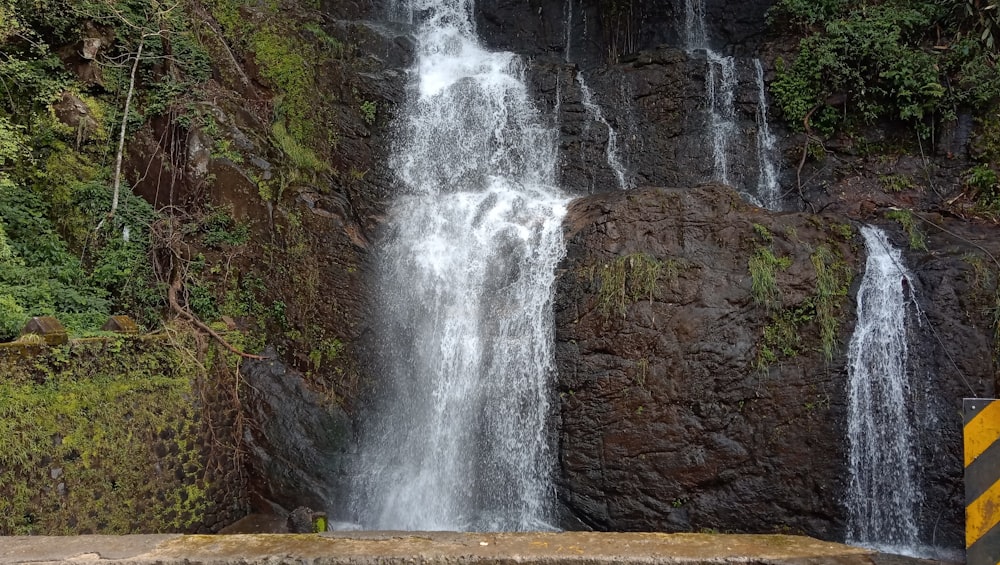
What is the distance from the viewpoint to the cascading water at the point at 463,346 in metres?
7.19

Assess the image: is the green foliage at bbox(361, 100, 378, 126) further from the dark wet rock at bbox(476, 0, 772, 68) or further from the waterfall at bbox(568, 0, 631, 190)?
the dark wet rock at bbox(476, 0, 772, 68)

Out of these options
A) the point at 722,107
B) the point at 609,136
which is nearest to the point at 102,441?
the point at 609,136

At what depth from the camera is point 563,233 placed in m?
7.91

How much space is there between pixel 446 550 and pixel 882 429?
5506 mm

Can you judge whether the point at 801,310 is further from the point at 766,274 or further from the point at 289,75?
the point at 289,75

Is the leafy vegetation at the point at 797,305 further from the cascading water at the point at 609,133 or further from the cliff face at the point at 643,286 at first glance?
the cascading water at the point at 609,133

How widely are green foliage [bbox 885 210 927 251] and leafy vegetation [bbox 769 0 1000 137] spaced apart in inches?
87.3

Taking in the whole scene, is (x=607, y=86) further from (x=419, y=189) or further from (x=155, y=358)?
(x=155, y=358)

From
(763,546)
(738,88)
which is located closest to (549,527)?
(763,546)

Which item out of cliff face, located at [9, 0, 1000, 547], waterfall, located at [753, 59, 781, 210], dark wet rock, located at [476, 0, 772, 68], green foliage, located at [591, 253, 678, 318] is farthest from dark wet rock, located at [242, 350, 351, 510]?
dark wet rock, located at [476, 0, 772, 68]

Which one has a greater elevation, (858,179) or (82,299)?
(858,179)

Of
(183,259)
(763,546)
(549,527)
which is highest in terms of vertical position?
(183,259)

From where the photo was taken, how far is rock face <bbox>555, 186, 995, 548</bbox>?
20.9 ft

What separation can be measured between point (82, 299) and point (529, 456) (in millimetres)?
5343
